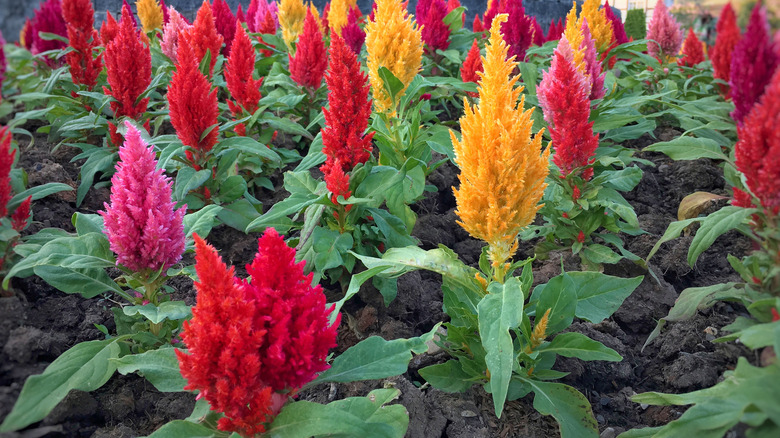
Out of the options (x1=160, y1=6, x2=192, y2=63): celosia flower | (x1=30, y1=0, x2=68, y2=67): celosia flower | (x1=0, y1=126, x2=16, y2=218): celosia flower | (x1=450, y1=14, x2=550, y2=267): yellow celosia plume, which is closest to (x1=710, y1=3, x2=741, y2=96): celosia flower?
(x1=450, y1=14, x2=550, y2=267): yellow celosia plume

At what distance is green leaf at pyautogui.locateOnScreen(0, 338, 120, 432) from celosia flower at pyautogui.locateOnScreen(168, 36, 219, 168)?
4.11ft

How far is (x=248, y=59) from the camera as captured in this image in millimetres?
3703

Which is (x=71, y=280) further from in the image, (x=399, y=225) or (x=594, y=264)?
(x=594, y=264)

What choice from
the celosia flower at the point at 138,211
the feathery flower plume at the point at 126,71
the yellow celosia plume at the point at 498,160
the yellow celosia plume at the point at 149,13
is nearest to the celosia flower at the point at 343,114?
the yellow celosia plume at the point at 498,160

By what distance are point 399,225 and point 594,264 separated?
3.81 ft

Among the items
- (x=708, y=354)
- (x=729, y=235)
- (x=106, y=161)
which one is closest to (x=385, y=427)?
(x=708, y=354)

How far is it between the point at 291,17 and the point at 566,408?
4.42 metres

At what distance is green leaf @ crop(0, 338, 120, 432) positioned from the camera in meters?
1.77

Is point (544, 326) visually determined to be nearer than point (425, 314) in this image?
Yes

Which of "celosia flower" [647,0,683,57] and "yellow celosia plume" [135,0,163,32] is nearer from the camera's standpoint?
"celosia flower" [647,0,683,57]

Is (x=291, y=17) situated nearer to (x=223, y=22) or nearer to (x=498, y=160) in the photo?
(x=223, y=22)

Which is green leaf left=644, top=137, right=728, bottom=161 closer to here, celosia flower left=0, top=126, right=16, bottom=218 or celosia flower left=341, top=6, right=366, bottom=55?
celosia flower left=0, top=126, right=16, bottom=218

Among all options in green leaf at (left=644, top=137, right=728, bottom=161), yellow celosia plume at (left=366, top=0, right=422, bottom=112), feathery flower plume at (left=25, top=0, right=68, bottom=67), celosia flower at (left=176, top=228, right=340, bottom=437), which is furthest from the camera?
feathery flower plume at (left=25, top=0, right=68, bottom=67)

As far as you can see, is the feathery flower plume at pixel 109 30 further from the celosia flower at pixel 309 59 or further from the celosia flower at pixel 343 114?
the celosia flower at pixel 343 114
